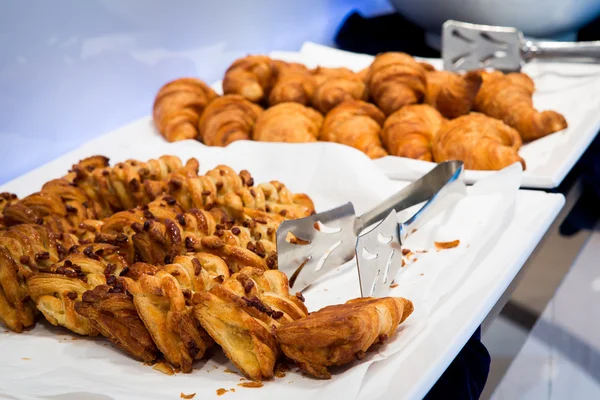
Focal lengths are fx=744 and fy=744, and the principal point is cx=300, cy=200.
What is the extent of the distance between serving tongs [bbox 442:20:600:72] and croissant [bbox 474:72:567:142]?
0.46 ft

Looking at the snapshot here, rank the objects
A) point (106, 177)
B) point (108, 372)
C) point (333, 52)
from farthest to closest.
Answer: point (333, 52), point (106, 177), point (108, 372)

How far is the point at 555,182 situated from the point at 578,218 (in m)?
0.35

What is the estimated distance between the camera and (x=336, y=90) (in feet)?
7.22

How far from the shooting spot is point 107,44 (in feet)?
7.03

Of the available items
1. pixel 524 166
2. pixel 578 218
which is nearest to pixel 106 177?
pixel 524 166

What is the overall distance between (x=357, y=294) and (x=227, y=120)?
36.4 inches

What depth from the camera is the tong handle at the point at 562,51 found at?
2.46 meters

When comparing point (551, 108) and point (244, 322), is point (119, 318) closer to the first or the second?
point (244, 322)

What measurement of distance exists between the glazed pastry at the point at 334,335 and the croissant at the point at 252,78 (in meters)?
1.31

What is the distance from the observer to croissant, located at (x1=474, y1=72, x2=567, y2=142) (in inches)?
80.7

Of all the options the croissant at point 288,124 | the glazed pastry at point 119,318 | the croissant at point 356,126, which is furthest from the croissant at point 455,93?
the glazed pastry at point 119,318

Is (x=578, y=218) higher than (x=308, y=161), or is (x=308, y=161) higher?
(x=308, y=161)

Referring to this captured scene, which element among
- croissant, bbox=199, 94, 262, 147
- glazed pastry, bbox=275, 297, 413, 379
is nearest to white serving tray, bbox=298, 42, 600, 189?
croissant, bbox=199, 94, 262, 147

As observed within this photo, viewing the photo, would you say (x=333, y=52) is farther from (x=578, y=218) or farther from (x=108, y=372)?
(x=108, y=372)
